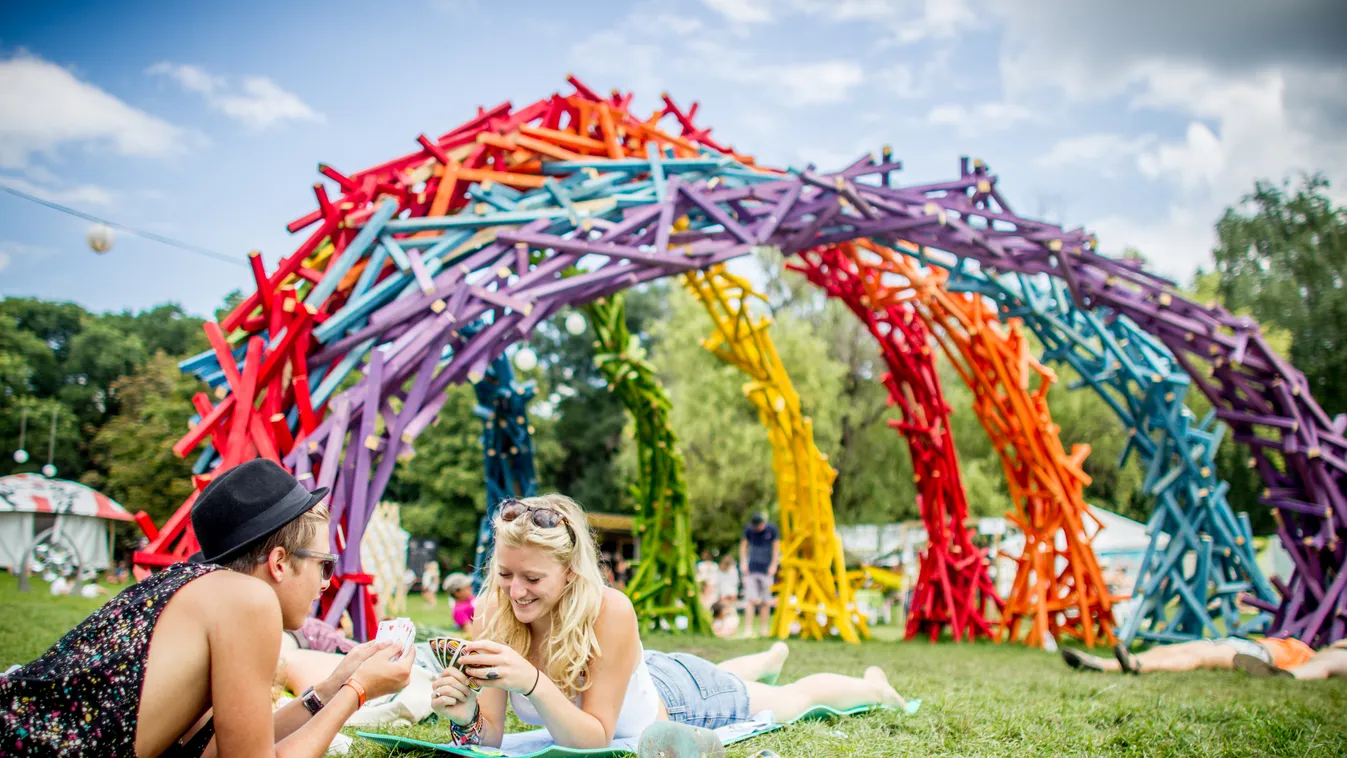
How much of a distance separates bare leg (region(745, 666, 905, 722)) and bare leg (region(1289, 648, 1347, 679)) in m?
3.69

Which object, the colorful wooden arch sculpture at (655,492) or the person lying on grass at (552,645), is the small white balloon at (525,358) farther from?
the person lying on grass at (552,645)

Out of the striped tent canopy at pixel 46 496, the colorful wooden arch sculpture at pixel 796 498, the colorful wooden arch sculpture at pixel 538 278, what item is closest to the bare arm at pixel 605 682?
the colorful wooden arch sculpture at pixel 538 278

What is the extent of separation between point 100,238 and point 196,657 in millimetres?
7667

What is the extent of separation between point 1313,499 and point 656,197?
6070mm

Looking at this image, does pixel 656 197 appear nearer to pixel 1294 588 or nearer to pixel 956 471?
pixel 956 471

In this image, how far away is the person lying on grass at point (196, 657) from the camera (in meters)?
1.84

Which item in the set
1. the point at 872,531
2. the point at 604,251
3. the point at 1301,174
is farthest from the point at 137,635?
the point at 1301,174

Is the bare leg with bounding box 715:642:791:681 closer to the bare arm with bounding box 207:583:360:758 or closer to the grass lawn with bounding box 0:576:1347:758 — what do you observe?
the grass lawn with bounding box 0:576:1347:758

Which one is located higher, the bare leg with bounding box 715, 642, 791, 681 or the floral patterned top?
the floral patterned top

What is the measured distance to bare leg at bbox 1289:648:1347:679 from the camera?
596 cm

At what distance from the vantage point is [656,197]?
6.52 meters

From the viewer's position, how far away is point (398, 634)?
2.43 metres

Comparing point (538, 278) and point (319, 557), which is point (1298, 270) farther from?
point (319, 557)

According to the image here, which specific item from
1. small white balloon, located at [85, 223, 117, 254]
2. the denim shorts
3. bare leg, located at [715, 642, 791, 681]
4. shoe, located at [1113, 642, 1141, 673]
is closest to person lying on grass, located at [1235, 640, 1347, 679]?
shoe, located at [1113, 642, 1141, 673]
